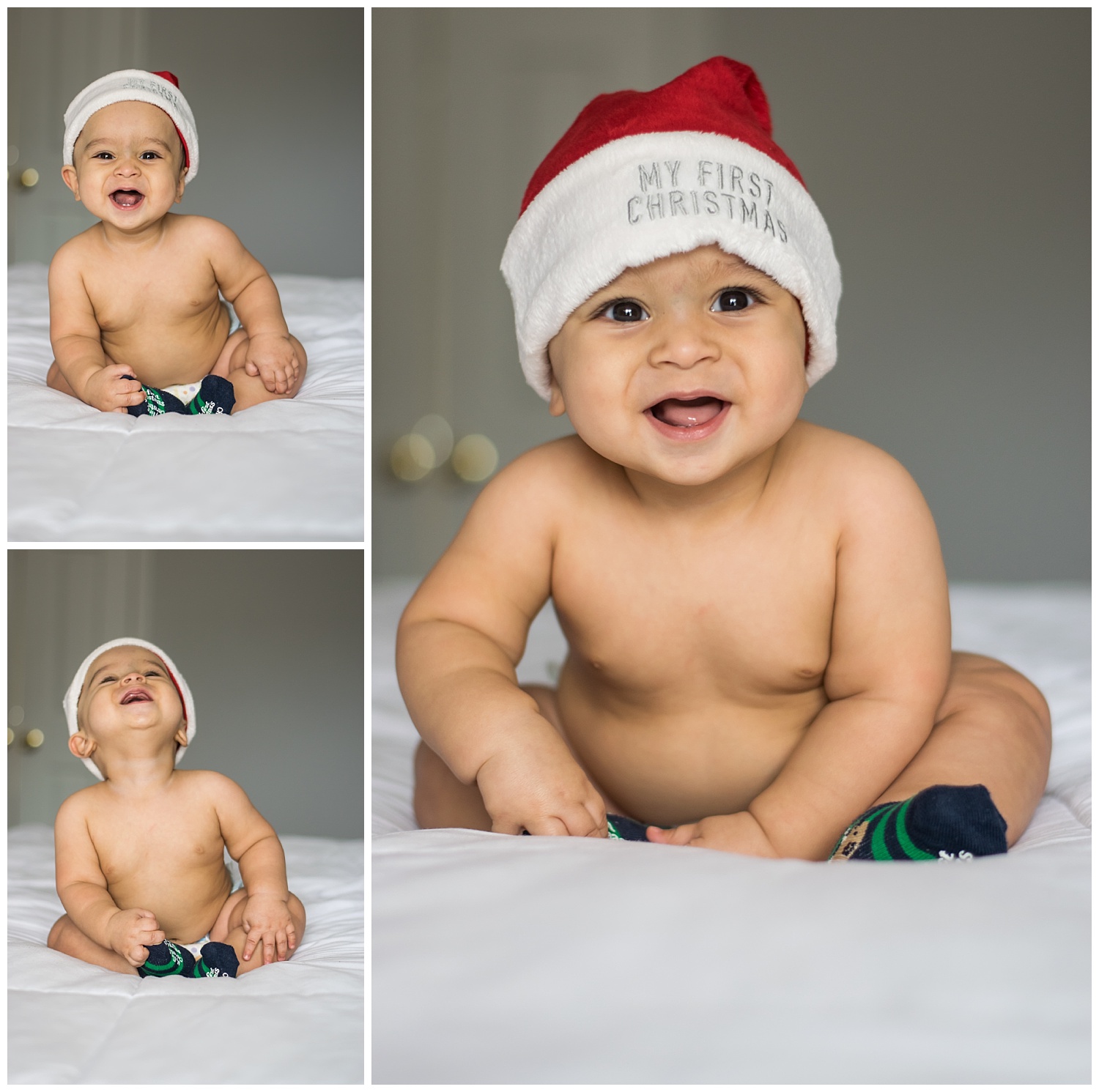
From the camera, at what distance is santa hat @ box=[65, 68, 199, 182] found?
70cm

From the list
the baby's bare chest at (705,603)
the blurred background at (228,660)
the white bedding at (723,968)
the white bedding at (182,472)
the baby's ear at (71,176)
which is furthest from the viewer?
the blurred background at (228,660)

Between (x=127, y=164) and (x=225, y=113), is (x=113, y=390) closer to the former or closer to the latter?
(x=127, y=164)

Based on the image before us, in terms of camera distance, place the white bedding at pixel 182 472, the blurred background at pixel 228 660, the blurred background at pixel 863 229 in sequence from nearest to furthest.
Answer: the white bedding at pixel 182 472, the blurred background at pixel 228 660, the blurred background at pixel 863 229

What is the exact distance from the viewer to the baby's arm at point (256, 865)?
0.80 m

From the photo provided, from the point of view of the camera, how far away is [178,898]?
832mm

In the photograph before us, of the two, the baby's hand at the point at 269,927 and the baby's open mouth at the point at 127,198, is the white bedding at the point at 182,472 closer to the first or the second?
the baby's open mouth at the point at 127,198

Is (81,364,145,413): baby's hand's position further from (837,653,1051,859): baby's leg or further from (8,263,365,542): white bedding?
(837,653,1051,859): baby's leg

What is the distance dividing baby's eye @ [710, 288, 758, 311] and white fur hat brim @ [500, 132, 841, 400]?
24mm

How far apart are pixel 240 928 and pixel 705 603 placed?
44 centimetres

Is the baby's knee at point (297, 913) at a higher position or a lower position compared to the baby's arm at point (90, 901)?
lower

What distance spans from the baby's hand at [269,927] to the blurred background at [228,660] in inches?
11.8

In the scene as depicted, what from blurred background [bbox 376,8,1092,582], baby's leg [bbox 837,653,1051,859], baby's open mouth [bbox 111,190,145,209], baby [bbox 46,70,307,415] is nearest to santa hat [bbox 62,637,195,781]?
baby [bbox 46,70,307,415]

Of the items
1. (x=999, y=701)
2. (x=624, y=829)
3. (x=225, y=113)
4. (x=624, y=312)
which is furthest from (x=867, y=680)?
(x=225, y=113)

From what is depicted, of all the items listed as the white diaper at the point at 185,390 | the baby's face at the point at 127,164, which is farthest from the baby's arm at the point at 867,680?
the baby's face at the point at 127,164
